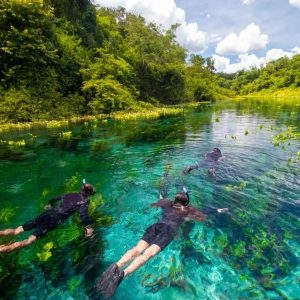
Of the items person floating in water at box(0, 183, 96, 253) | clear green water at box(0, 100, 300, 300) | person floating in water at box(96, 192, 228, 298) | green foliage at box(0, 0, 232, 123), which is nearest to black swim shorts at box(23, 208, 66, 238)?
person floating in water at box(0, 183, 96, 253)

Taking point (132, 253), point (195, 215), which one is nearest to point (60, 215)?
point (132, 253)

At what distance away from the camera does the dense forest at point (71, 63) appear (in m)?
26.8

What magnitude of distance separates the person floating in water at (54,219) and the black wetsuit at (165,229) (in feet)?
5.84

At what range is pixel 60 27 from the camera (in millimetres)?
36562

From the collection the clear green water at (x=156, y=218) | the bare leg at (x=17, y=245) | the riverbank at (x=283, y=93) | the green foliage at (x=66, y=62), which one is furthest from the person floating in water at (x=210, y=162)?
the riverbank at (x=283, y=93)

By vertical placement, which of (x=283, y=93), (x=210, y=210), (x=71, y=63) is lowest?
(x=283, y=93)

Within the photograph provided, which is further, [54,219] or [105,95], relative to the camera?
[105,95]

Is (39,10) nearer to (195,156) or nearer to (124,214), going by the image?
(195,156)

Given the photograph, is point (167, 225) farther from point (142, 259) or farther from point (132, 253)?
point (142, 259)

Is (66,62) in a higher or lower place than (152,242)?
higher

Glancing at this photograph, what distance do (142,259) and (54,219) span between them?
293cm

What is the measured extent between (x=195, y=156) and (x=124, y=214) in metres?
7.59

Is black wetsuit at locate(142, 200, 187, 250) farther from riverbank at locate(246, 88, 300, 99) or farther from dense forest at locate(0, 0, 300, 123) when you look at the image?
riverbank at locate(246, 88, 300, 99)

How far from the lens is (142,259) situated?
5.43 m
